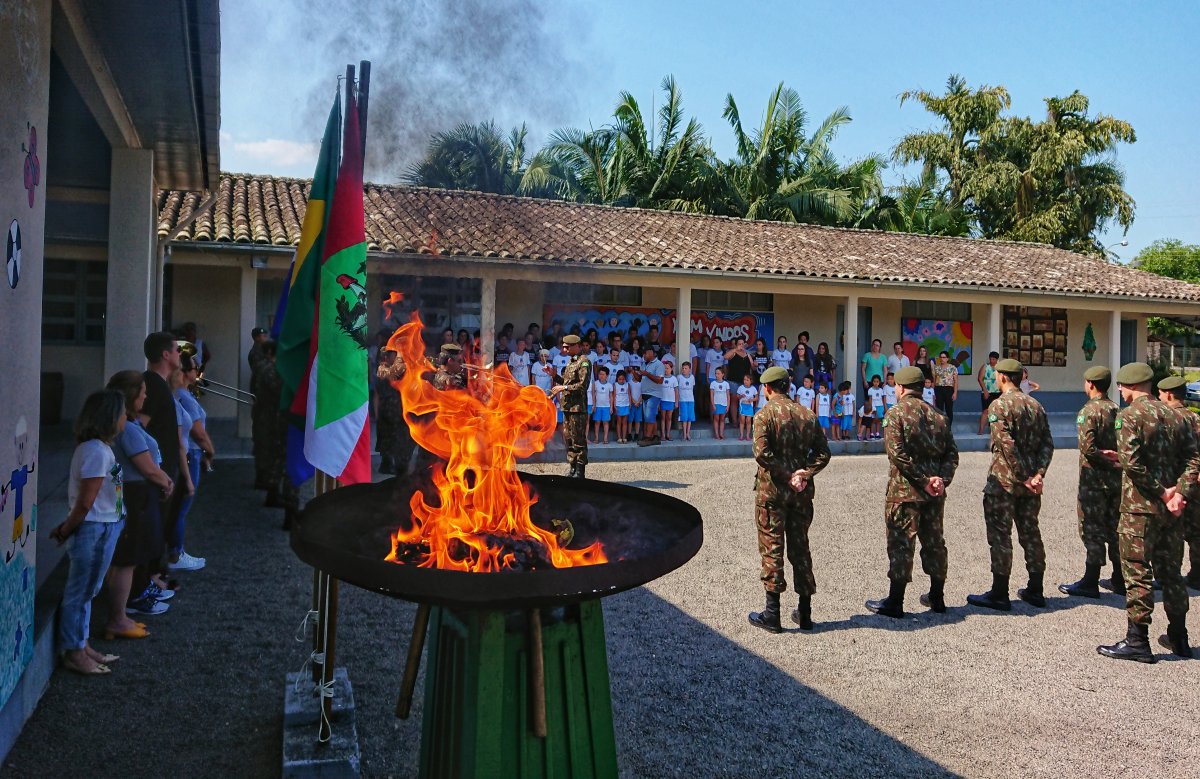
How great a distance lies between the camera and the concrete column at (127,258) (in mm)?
8234

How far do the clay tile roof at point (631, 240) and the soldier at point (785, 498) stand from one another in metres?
8.69

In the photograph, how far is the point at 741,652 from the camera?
5309mm

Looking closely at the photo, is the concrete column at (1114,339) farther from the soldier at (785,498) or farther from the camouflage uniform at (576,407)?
the soldier at (785,498)

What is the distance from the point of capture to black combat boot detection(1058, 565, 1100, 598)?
22.2ft

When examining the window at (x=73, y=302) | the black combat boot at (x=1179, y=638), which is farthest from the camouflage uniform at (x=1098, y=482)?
the window at (x=73, y=302)

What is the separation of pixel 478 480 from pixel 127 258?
22.2 ft

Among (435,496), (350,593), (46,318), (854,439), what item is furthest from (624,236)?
(435,496)

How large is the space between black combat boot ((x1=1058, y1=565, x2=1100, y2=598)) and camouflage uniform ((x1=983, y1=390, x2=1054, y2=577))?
0.54 metres

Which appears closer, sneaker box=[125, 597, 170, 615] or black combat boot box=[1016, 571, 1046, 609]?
sneaker box=[125, 597, 170, 615]

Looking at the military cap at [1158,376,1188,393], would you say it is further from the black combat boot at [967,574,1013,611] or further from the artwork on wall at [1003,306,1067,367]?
the artwork on wall at [1003,306,1067,367]

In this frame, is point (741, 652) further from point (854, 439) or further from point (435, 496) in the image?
point (854, 439)

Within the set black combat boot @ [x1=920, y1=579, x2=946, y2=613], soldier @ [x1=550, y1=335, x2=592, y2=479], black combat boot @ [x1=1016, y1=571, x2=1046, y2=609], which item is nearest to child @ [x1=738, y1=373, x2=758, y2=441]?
soldier @ [x1=550, y1=335, x2=592, y2=479]

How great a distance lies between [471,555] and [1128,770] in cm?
333

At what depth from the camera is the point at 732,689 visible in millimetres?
4723
